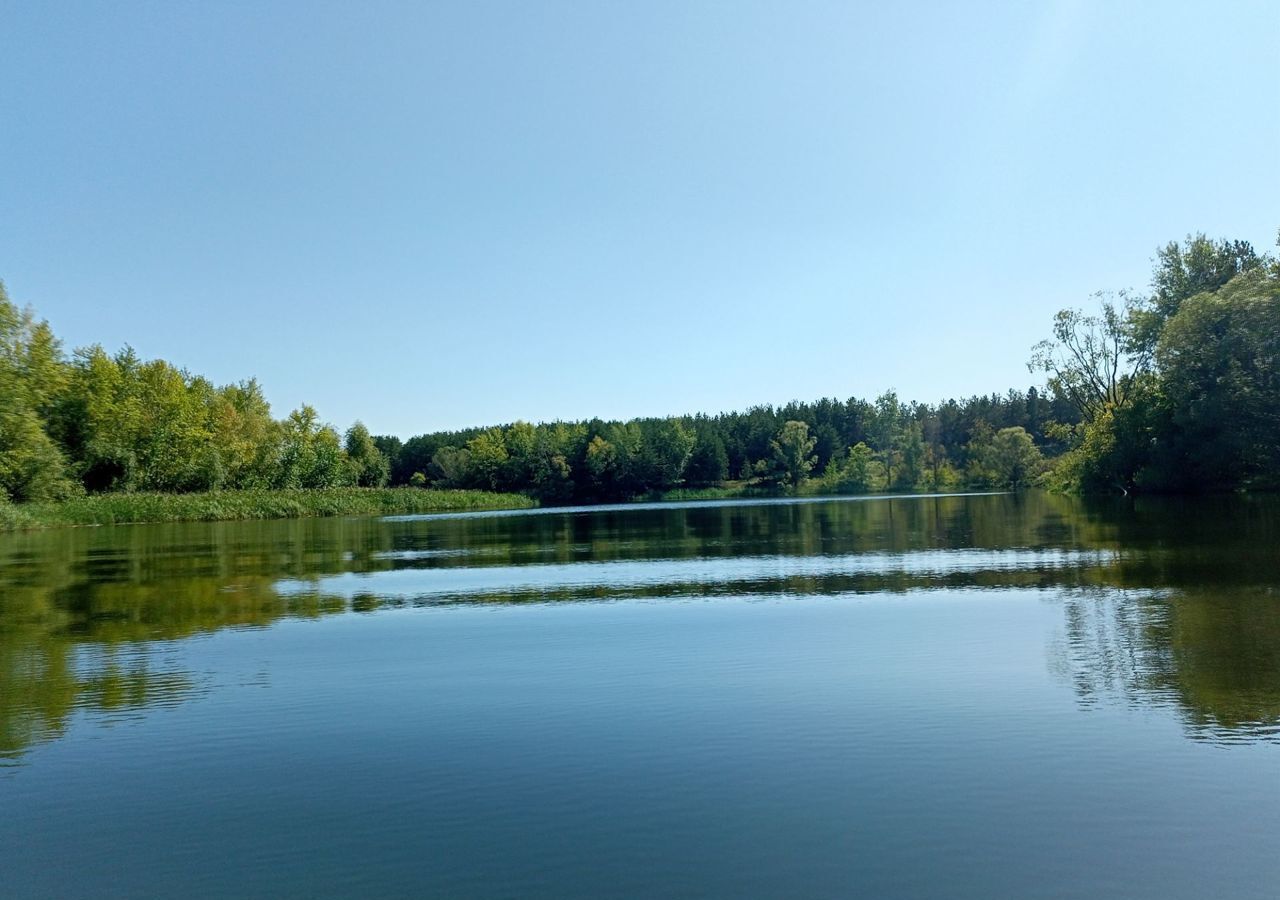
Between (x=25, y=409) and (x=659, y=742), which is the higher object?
(x=25, y=409)

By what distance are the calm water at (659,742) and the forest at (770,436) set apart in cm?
4693

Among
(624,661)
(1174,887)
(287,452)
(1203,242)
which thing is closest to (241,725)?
(624,661)

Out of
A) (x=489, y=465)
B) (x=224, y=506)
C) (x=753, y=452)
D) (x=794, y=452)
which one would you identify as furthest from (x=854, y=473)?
(x=224, y=506)

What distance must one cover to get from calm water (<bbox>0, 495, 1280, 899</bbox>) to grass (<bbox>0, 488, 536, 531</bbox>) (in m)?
52.6

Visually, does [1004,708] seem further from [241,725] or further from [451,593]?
[451,593]

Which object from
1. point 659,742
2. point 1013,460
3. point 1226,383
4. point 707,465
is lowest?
point 659,742

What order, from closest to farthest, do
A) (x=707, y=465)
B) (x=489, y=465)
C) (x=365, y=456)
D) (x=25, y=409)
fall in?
(x=25, y=409) < (x=365, y=456) < (x=489, y=465) < (x=707, y=465)

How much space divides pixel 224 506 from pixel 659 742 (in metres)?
78.7

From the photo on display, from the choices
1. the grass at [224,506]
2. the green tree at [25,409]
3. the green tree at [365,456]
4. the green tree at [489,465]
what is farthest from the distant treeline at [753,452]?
the green tree at [25,409]

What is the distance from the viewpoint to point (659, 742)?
10188 millimetres

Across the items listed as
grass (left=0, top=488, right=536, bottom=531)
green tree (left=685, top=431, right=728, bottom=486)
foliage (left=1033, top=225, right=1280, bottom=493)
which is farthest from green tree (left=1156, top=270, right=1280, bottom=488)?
green tree (left=685, top=431, right=728, bottom=486)

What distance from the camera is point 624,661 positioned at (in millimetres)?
14602

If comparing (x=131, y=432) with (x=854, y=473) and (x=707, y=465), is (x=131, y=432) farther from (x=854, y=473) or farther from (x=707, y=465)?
(x=854, y=473)

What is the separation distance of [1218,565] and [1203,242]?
67.3 m
